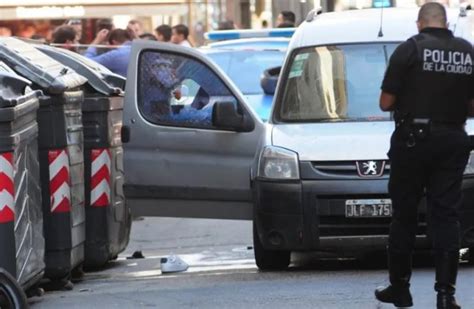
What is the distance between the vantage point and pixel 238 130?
10977 mm

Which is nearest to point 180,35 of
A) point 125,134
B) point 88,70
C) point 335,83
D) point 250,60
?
point 250,60

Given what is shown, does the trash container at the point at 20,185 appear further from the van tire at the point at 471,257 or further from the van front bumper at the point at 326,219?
the van tire at the point at 471,257

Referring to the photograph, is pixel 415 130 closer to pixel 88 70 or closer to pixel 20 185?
pixel 20 185

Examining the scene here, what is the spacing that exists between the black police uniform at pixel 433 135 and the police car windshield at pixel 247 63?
305 inches

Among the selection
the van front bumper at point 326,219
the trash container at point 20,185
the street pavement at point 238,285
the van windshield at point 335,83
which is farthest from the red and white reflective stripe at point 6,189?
the van windshield at point 335,83

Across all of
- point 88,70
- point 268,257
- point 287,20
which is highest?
point 88,70

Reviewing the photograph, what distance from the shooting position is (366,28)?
1077cm

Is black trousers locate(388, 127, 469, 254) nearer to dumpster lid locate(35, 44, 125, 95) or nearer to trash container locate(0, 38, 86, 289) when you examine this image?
trash container locate(0, 38, 86, 289)

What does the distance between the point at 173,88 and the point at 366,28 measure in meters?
1.65

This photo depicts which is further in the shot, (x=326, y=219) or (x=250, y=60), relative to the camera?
(x=250, y=60)

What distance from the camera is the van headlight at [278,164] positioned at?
9797 mm

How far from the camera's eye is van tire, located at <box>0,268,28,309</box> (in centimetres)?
779

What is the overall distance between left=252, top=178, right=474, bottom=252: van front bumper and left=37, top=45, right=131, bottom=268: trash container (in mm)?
1564

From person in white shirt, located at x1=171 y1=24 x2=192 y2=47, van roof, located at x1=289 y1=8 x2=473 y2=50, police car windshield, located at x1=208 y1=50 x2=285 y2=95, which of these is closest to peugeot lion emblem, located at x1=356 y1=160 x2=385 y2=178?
van roof, located at x1=289 y1=8 x2=473 y2=50
